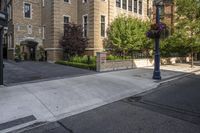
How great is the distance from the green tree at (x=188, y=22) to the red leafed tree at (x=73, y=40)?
31.5 ft

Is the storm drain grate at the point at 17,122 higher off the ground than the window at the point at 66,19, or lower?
lower

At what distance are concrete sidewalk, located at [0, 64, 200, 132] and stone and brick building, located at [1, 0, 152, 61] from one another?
12.1m

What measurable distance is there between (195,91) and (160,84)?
6.98ft

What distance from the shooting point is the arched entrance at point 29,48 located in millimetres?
25895

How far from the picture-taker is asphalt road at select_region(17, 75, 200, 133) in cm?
494

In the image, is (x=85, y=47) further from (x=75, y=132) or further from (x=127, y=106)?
(x=75, y=132)

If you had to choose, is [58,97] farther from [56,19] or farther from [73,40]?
[56,19]

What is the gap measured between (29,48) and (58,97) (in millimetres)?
20791

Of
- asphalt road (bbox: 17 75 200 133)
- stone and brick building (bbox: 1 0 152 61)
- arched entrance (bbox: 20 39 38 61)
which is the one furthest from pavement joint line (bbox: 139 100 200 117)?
arched entrance (bbox: 20 39 38 61)

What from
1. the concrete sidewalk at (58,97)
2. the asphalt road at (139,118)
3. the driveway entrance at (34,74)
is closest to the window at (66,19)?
the driveway entrance at (34,74)

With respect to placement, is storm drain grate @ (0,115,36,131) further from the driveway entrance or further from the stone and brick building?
the stone and brick building

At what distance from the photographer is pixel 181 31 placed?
61.5 ft

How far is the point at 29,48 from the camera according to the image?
26.7m

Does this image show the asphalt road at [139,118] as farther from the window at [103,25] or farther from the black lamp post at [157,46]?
the window at [103,25]
